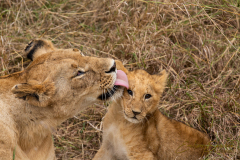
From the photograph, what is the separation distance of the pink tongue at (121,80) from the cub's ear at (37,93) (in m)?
0.64

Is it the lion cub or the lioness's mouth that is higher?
the lioness's mouth

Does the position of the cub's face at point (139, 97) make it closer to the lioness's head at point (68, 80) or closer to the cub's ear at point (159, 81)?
the cub's ear at point (159, 81)

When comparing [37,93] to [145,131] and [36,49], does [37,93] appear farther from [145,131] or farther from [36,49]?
[145,131]

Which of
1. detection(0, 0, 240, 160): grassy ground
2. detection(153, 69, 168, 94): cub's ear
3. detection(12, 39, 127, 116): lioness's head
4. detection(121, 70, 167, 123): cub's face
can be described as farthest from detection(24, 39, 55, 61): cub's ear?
detection(0, 0, 240, 160): grassy ground

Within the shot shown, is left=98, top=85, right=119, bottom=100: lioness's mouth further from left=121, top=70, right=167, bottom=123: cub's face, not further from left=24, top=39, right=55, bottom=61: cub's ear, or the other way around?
left=24, top=39, right=55, bottom=61: cub's ear

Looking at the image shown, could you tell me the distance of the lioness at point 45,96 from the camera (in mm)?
2529

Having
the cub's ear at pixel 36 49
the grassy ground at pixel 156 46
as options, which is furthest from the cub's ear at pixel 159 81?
the cub's ear at pixel 36 49

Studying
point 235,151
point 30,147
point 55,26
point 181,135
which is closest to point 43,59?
point 30,147

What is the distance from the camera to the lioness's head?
255 cm

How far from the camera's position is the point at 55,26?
5.27 metres

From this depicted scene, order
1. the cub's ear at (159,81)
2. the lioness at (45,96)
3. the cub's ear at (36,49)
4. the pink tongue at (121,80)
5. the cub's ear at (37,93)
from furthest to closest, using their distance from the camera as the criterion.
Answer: the cub's ear at (159,81)
the cub's ear at (36,49)
the pink tongue at (121,80)
the lioness at (45,96)
the cub's ear at (37,93)

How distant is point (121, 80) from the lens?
9.87 ft

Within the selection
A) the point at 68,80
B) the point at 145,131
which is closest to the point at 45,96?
the point at 68,80

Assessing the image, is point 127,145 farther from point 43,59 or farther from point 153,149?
point 43,59
